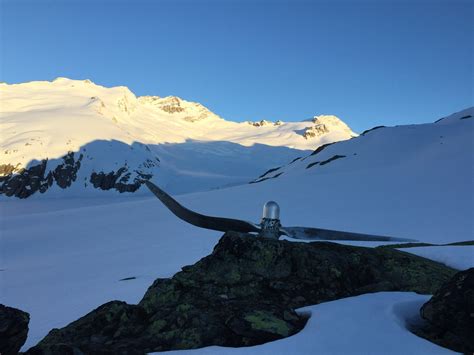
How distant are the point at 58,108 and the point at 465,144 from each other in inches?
5572

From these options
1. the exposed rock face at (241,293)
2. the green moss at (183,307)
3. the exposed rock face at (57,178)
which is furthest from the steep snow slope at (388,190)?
the exposed rock face at (57,178)

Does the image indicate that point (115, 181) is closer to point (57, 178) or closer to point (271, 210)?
point (57, 178)

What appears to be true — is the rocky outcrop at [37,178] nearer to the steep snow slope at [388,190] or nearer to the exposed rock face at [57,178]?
the exposed rock face at [57,178]

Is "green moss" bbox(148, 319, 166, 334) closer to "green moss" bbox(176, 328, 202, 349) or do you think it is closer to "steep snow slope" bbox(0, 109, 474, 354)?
"green moss" bbox(176, 328, 202, 349)

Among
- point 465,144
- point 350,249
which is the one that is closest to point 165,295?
point 350,249

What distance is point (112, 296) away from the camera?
1597 centimetres

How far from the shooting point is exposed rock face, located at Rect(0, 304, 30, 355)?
5.15 metres

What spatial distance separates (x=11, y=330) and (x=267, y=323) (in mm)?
3714

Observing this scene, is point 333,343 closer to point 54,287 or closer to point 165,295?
point 165,295

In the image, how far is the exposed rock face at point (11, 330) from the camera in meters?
5.15

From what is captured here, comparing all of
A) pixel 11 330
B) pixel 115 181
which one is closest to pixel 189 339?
pixel 11 330

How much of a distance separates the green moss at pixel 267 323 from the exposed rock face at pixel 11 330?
11.0ft

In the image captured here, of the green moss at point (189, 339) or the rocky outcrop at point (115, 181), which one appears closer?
the green moss at point (189, 339)

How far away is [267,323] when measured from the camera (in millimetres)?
6758
